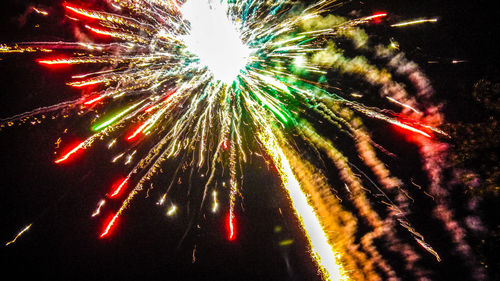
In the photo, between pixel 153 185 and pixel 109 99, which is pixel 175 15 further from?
pixel 153 185

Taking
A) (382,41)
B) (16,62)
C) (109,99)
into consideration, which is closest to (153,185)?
(109,99)

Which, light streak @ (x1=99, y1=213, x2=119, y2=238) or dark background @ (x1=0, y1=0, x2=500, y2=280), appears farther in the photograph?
light streak @ (x1=99, y1=213, x2=119, y2=238)

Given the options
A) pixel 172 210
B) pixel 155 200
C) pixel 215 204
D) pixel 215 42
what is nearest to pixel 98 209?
pixel 155 200

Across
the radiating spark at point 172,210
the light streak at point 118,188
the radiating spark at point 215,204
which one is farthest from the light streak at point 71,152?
the radiating spark at point 215,204

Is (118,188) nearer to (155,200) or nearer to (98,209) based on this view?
(98,209)

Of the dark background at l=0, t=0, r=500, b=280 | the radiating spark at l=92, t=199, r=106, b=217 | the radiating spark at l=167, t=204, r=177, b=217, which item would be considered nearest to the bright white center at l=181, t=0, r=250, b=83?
the dark background at l=0, t=0, r=500, b=280

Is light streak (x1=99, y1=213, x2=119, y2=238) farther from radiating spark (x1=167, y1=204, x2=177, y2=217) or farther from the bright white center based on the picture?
the bright white center

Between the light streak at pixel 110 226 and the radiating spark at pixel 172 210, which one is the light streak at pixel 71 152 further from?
the radiating spark at pixel 172 210
